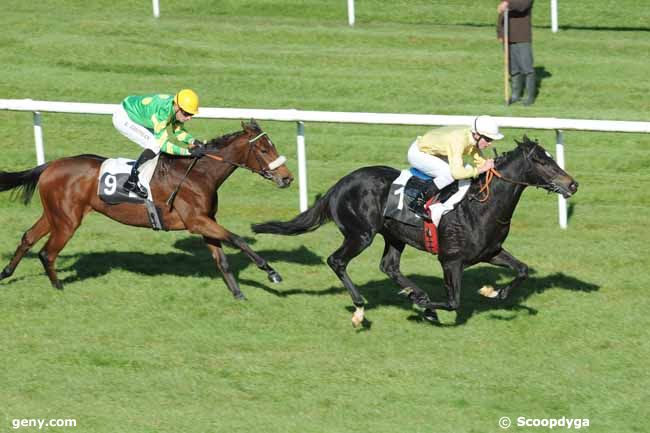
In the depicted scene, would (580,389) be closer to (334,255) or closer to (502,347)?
(502,347)

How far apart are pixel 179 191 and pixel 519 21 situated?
644 centimetres

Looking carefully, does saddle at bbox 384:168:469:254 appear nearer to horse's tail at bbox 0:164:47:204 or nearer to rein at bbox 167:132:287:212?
rein at bbox 167:132:287:212

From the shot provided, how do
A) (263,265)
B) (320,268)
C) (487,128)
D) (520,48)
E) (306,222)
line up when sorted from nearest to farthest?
(487,128), (263,265), (306,222), (320,268), (520,48)

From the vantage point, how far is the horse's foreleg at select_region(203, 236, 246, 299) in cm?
981

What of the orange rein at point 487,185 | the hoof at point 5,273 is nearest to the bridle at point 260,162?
the orange rein at point 487,185

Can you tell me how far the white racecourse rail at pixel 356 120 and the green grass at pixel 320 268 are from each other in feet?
2.38

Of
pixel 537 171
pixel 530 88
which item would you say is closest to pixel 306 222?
pixel 537 171

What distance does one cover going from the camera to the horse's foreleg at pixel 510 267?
9.28 meters

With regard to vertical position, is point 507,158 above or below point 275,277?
above

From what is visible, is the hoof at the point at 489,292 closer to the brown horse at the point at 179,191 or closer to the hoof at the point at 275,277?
the hoof at the point at 275,277

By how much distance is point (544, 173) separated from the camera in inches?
354

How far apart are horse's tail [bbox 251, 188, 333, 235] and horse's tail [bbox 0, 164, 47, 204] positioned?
195 cm

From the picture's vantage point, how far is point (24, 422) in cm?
752

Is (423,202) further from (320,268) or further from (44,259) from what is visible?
(44,259)
